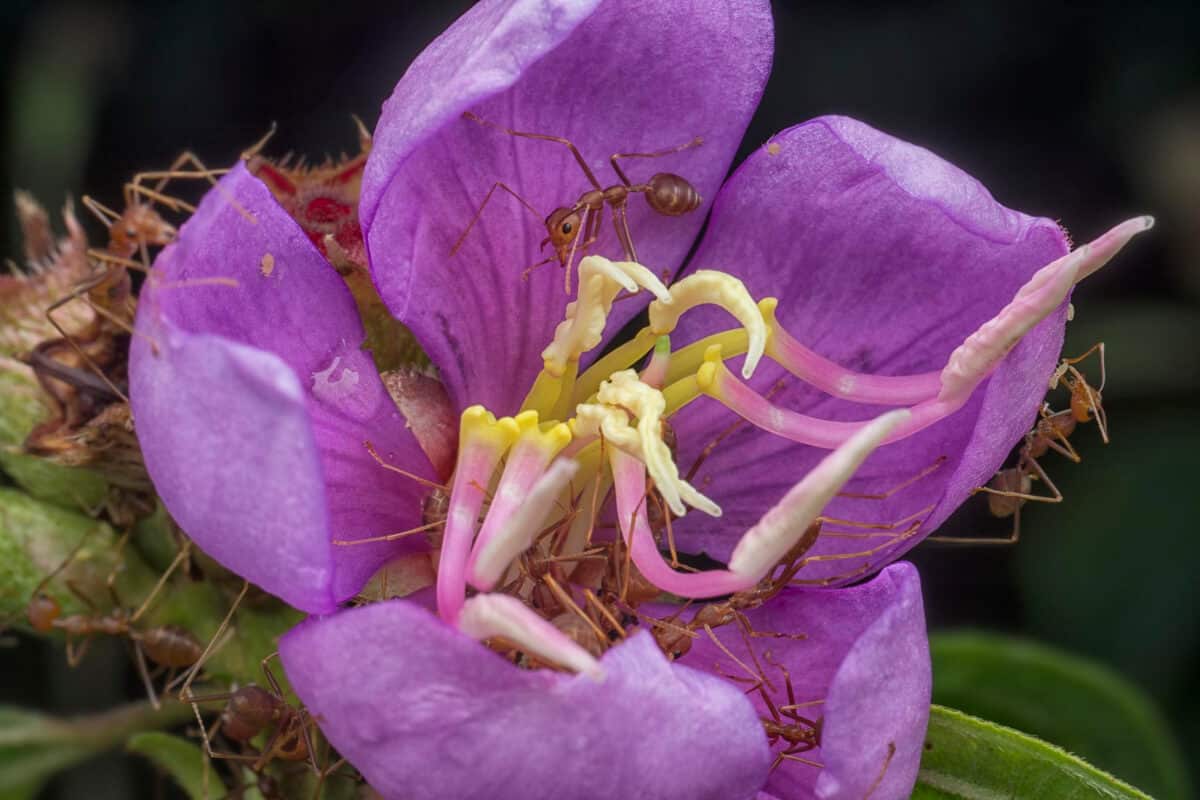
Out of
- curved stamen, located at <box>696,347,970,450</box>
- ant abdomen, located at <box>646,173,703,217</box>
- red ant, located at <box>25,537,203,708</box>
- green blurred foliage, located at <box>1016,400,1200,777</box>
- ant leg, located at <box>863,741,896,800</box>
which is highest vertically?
ant abdomen, located at <box>646,173,703,217</box>

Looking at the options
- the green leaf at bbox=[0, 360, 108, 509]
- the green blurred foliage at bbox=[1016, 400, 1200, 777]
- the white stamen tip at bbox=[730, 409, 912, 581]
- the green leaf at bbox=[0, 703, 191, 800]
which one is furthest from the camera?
the green blurred foliage at bbox=[1016, 400, 1200, 777]

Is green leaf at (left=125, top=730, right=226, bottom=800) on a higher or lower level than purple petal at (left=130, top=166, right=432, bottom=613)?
lower

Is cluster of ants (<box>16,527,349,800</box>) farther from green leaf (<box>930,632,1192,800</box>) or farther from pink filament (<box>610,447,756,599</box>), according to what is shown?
green leaf (<box>930,632,1192,800</box>)

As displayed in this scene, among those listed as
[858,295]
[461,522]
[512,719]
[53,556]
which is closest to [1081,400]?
[858,295]

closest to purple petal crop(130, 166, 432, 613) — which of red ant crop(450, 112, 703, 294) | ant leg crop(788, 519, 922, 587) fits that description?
red ant crop(450, 112, 703, 294)

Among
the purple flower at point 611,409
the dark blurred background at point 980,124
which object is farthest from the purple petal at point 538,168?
the dark blurred background at point 980,124

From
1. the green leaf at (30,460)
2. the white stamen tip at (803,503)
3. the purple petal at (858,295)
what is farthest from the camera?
the green leaf at (30,460)

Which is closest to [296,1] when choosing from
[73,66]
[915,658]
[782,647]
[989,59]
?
[73,66]

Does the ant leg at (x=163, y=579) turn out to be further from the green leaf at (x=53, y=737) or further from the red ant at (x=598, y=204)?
the red ant at (x=598, y=204)
